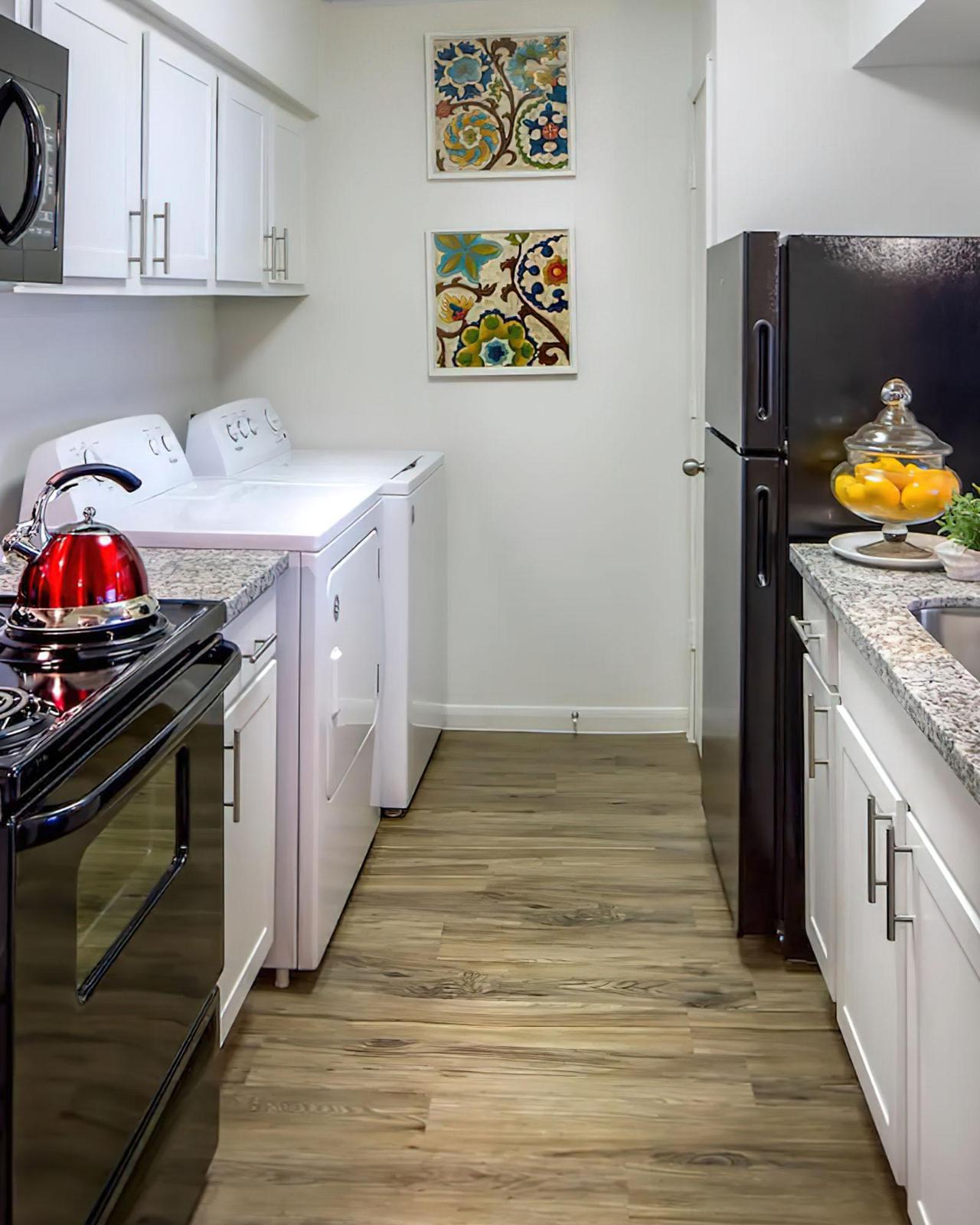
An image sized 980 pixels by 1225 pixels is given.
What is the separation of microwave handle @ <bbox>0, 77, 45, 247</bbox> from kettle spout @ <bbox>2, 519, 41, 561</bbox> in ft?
1.32

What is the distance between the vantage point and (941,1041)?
1582mm

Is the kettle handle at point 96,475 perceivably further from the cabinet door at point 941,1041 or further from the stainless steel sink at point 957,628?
the stainless steel sink at point 957,628

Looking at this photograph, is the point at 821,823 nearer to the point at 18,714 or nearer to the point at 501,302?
the point at 18,714

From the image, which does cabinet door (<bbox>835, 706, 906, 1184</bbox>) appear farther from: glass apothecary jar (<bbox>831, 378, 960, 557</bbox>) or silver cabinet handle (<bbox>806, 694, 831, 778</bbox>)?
glass apothecary jar (<bbox>831, 378, 960, 557</bbox>)

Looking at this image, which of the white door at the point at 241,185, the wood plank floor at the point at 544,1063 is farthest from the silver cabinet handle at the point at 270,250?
the wood plank floor at the point at 544,1063

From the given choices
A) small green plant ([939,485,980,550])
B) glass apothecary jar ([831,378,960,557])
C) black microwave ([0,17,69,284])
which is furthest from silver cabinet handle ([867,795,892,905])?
black microwave ([0,17,69,284])

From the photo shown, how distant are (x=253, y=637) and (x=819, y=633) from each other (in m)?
1.06

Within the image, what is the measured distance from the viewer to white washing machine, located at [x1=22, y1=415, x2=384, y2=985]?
2.58 meters

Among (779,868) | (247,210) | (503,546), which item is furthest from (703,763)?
(247,210)

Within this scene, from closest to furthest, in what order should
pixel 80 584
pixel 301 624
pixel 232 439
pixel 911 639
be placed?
pixel 80 584 < pixel 911 639 < pixel 301 624 < pixel 232 439

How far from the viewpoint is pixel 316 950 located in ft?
8.84

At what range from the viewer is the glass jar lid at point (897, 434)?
2.46m

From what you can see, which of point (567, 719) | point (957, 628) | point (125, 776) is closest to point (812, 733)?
point (957, 628)

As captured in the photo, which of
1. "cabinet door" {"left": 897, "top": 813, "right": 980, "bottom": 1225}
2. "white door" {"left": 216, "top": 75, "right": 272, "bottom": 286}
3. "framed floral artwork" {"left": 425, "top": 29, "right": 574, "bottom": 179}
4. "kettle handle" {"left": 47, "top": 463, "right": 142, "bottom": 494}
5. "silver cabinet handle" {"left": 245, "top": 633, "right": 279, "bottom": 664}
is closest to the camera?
"cabinet door" {"left": 897, "top": 813, "right": 980, "bottom": 1225}
